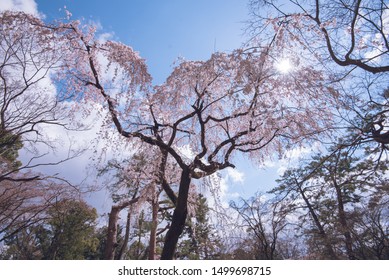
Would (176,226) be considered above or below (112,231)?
below

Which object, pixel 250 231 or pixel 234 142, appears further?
pixel 250 231

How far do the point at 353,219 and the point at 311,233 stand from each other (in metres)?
2.66

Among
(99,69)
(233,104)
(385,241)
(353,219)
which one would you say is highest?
(99,69)

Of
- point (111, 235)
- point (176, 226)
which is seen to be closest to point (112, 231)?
point (111, 235)

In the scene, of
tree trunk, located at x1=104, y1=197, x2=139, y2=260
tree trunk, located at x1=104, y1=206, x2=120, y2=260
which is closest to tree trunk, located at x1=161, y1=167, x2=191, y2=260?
tree trunk, located at x1=104, y1=197, x2=139, y2=260

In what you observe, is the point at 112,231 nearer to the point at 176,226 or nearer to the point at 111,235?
the point at 111,235

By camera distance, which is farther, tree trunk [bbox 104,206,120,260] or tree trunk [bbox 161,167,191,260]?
tree trunk [bbox 104,206,120,260]

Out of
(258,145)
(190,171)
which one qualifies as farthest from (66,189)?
(258,145)

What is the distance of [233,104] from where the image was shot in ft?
21.7

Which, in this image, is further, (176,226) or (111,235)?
(111,235)

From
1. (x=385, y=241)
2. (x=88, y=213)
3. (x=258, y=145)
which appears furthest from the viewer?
(x=88, y=213)

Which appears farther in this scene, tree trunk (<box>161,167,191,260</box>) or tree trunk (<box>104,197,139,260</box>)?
tree trunk (<box>104,197,139,260</box>)

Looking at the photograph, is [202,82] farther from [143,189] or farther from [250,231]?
[250,231]

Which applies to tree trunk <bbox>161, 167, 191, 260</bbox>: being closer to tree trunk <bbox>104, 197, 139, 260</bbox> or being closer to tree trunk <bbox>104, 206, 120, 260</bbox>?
tree trunk <bbox>104, 197, 139, 260</bbox>
